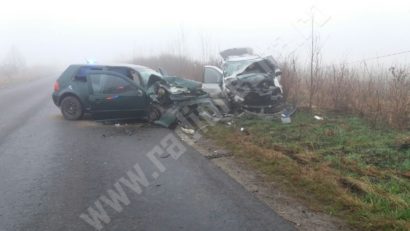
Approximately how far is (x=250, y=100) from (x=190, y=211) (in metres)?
7.23

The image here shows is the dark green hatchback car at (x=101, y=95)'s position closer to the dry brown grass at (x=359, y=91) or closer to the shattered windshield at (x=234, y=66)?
the shattered windshield at (x=234, y=66)

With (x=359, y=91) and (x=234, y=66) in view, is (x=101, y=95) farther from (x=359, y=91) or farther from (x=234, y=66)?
(x=359, y=91)

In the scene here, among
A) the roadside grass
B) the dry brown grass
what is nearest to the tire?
the roadside grass

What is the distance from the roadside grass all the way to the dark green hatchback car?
88.7 inches

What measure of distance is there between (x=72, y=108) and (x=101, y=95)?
38.6 inches

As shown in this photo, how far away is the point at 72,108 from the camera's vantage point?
39.6 ft

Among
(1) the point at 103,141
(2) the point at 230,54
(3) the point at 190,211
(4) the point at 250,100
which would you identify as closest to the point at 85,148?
(1) the point at 103,141

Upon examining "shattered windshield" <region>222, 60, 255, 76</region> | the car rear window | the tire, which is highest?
the car rear window

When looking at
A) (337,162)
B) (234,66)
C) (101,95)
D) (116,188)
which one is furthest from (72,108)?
(337,162)

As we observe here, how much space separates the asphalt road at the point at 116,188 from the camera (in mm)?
4859

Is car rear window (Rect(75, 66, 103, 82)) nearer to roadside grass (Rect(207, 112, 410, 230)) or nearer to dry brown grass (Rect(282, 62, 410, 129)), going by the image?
roadside grass (Rect(207, 112, 410, 230))

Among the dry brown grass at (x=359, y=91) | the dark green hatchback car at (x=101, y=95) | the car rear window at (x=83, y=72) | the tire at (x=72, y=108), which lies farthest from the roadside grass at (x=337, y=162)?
the car rear window at (x=83, y=72)

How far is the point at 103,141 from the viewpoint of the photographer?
938 centimetres

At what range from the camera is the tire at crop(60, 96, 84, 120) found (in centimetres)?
1202
